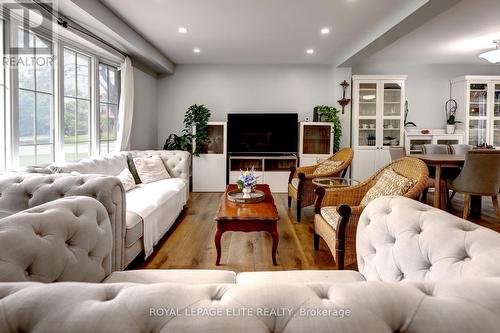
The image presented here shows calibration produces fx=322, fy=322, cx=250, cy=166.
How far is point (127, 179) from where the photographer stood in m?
3.88

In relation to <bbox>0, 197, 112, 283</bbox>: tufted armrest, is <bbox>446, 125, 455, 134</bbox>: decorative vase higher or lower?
higher

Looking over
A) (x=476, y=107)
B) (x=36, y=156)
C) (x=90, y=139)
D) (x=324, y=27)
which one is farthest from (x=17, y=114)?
(x=476, y=107)

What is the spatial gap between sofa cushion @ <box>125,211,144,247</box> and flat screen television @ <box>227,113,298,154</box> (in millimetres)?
3646

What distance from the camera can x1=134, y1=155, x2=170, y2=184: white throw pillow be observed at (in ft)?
14.4

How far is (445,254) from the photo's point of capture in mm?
1041

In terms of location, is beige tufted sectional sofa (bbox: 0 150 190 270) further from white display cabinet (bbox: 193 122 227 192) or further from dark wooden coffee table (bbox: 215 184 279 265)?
white display cabinet (bbox: 193 122 227 192)

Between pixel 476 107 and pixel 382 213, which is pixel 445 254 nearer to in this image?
pixel 382 213

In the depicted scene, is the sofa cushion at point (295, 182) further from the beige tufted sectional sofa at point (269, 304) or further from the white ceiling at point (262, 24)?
the beige tufted sectional sofa at point (269, 304)

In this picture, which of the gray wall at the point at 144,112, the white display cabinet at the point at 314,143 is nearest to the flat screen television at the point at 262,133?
the white display cabinet at the point at 314,143

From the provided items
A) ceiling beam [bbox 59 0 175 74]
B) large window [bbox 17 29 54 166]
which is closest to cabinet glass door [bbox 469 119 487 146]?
ceiling beam [bbox 59 0 175 74]

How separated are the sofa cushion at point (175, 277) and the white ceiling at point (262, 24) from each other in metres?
2.85

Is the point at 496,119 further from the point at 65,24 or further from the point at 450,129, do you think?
the point at 65,24

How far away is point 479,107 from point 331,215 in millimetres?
5537

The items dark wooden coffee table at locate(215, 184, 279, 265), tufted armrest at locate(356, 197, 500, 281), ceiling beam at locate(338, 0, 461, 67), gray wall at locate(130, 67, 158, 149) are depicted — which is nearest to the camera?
tufted armrest at locate(356, 197, 500, 281)
